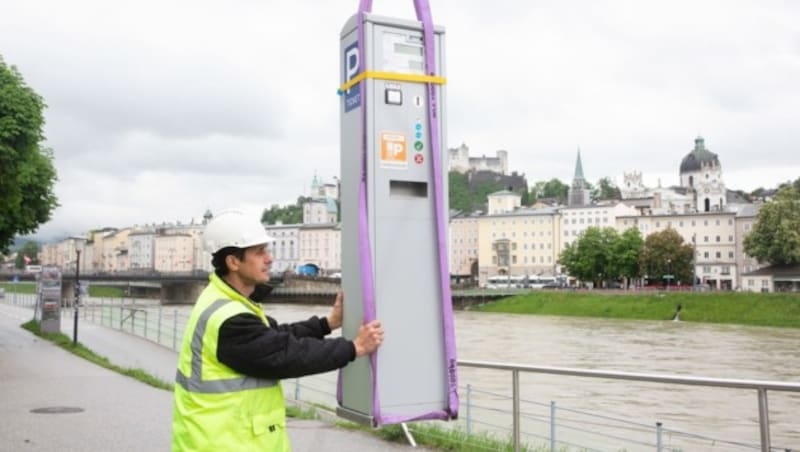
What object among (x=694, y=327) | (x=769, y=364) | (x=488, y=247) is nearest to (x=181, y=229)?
(x=488, y=247)

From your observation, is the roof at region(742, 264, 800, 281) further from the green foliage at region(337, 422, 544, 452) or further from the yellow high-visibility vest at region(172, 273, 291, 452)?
the yellow high-visibility vest at region(172, 273, 291, 452)

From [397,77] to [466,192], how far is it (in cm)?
18035

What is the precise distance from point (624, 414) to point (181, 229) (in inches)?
7293

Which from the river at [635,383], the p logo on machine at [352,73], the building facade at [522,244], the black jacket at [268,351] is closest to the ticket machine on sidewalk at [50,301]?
the river at [635,383]

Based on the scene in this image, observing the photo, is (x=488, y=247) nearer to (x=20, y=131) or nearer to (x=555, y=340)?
(x=555, y=340)

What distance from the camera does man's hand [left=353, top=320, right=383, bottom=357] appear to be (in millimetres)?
3322

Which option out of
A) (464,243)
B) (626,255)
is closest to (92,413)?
(626,255)

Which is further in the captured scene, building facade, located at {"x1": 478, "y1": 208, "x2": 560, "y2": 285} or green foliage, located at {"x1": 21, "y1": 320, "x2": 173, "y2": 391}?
building facade, located at {"x1": 478, "y1": 208, "x2": 560, "y2": 285}

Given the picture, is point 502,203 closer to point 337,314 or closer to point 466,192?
point 466,192

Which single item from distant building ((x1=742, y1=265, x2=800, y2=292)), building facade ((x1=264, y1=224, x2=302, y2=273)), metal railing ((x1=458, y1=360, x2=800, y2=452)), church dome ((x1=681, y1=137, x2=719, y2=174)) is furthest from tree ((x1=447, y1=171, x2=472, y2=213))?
metal railing ((x1=458, y1=360, x2=800, y2=452))

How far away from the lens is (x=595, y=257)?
101188 millimetres

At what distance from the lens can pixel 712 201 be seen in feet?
422

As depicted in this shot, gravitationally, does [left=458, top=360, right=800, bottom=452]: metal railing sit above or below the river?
above

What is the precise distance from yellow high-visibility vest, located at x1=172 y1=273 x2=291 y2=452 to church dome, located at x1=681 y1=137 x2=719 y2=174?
155 meters
